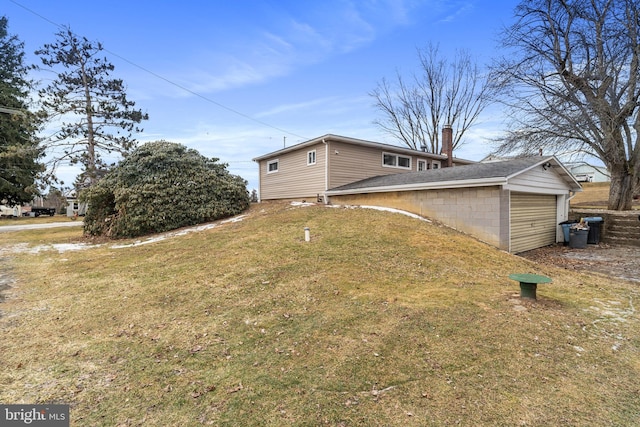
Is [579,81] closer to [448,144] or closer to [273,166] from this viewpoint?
[448,144]

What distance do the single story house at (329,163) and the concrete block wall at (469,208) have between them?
371 cm

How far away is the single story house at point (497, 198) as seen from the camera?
923 cm

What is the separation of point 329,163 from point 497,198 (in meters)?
7.64

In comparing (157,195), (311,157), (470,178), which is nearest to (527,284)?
(470,178)

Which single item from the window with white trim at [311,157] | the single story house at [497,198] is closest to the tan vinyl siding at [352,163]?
the window with white trim at [311,157]

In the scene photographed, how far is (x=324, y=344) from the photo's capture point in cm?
359

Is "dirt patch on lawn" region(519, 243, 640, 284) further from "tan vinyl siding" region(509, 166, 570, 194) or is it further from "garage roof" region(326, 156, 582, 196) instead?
"garage roof" region(326, 156, 582, 196)

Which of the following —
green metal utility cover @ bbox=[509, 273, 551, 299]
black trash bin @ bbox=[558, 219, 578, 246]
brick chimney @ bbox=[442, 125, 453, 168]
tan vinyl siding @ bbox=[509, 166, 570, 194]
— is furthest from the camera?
brick chimney @ bbox=[442, 125, 453, 168]

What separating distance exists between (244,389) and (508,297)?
169 inches

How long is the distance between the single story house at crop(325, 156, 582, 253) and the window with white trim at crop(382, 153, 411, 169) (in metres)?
3.41

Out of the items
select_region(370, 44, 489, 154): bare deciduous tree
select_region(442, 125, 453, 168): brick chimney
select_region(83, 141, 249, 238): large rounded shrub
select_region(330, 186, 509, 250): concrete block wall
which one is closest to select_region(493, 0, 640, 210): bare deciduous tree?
select_region(442, 125, 453, 168): brick chimney

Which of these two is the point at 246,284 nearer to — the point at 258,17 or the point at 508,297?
the point at 508,297

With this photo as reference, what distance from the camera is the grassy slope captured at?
2.57 meters

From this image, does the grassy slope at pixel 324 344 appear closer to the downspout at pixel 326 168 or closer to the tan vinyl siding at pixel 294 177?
the downspout at pixel 326 168
